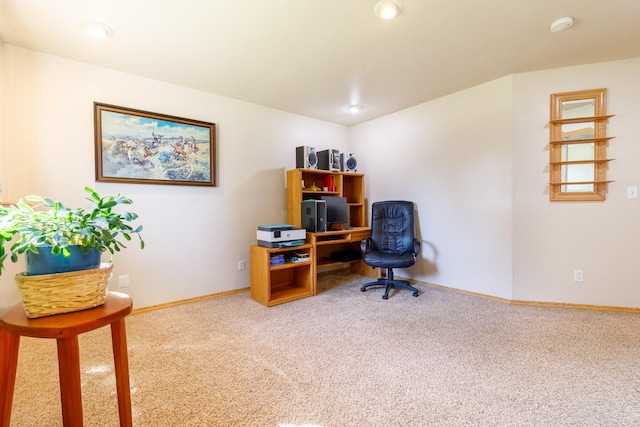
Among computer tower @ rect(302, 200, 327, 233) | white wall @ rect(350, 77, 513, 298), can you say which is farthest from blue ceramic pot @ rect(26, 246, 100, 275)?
white wall @ rect(350, 77, 513, 298)

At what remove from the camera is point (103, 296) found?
A: 103cm

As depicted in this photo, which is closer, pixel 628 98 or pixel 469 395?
pixel 469 395

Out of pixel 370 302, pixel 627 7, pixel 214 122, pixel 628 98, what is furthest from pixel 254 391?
pixel 628 98

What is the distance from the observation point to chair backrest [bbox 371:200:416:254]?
347cm

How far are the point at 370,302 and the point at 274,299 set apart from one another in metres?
1.03

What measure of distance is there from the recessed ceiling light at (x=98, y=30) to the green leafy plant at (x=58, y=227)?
175cm

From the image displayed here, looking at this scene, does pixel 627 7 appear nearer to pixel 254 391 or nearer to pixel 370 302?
pixel 370 302

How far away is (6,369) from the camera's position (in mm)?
943

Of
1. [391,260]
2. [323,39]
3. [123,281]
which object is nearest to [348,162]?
[391,260]

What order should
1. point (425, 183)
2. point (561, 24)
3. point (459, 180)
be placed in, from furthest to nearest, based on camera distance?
point (425, 183)
point (459, 180)
point (561, 24)

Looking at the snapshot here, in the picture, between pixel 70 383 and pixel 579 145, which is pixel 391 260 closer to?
pixel 579 145

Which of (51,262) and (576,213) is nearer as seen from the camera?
(51,262)

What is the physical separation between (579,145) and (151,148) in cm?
425

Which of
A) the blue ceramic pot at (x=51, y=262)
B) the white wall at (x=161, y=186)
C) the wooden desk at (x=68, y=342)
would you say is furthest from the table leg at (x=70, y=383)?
the white wall at (x=161, y=186)
